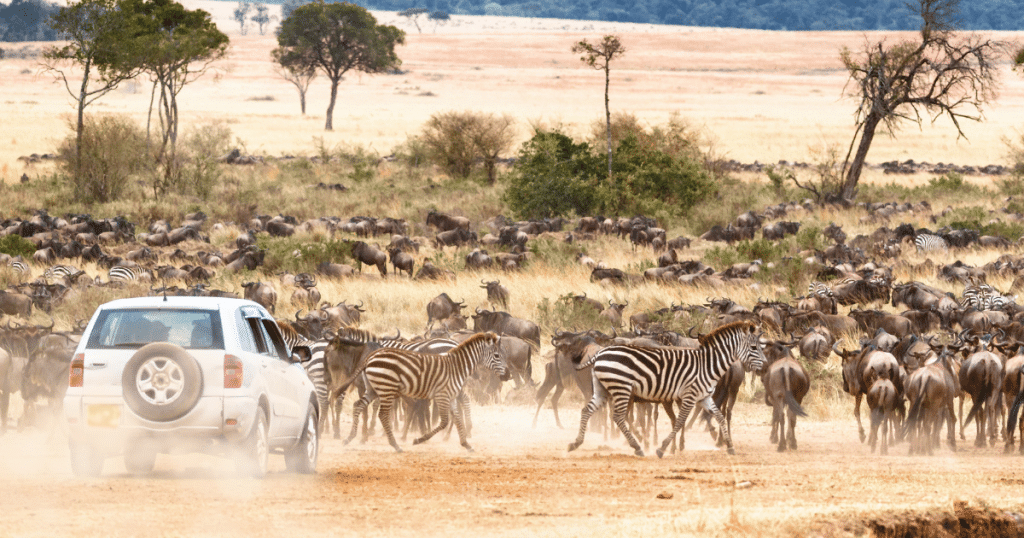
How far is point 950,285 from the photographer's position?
2359 cm

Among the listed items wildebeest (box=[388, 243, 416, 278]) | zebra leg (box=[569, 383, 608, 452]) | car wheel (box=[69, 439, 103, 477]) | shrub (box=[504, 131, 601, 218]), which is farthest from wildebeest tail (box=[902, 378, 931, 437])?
shrub (box=[504, 131, 601, 218])

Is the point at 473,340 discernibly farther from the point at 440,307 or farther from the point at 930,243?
the point at 930,243

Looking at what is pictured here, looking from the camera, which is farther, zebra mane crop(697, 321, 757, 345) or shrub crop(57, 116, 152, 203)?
shrub crop(57, 116, 152, 203)

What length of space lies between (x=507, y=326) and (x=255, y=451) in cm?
913

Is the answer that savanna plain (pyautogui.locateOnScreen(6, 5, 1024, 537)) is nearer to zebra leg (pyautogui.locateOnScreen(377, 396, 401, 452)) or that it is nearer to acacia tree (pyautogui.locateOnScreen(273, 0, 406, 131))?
zebra leg (pyautogui.locateOnScreen(377, 396, 401, 452))

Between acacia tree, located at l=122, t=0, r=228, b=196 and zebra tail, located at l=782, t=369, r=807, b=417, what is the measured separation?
1235 inches

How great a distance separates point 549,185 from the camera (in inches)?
1446

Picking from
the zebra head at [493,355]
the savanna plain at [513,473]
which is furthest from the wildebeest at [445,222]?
the zebra head at [493,355]

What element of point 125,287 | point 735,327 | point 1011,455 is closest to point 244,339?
point 735,327

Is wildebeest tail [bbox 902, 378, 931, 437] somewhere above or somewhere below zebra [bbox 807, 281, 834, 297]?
above

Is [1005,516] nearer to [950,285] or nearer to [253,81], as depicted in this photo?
[950,285]

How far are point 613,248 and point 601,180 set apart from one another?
7.70m

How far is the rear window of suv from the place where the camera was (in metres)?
8.88

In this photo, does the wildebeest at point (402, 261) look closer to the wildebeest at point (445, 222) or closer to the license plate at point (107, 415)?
the wildebeest at point (445, 222)
